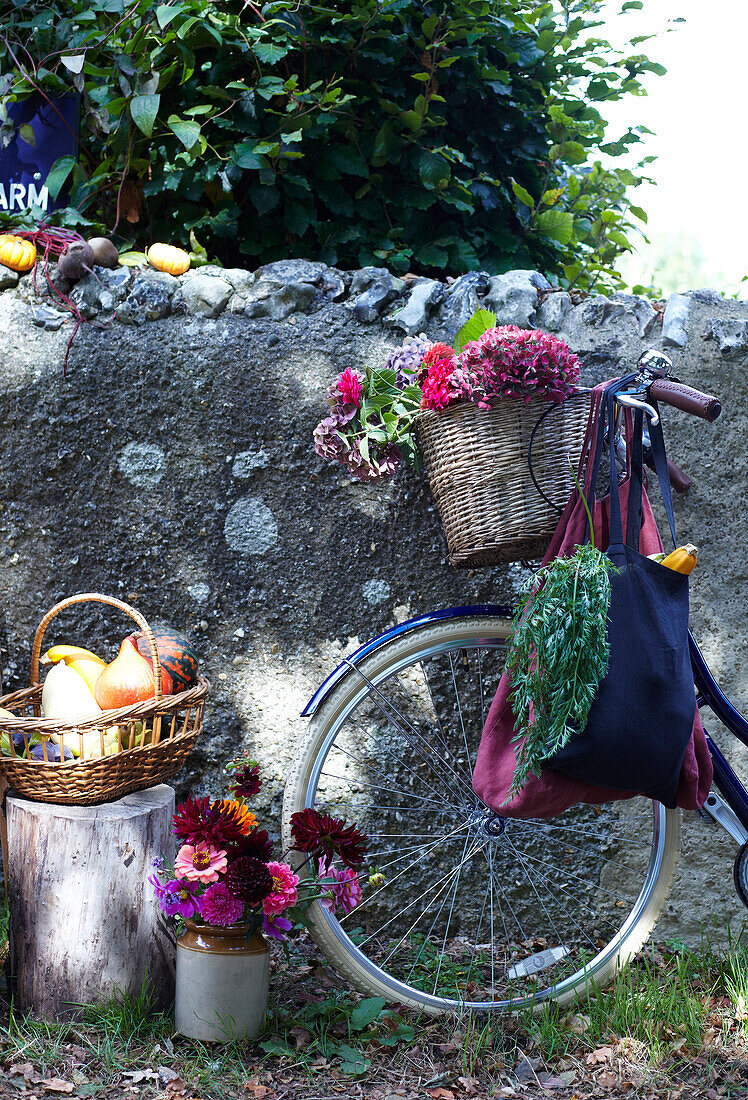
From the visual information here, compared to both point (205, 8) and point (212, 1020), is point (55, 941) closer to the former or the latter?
point (212, 1020)

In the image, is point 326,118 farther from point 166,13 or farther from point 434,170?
point 166,13

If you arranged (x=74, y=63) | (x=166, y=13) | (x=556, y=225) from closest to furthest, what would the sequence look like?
1. (x=166, y=13)
2. (x=74, y=63)
3. (x=556, y=225)

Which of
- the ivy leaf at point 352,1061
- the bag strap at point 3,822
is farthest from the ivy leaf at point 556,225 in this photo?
the ivy leaf at point 352,1061

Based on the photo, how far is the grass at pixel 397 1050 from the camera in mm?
1732

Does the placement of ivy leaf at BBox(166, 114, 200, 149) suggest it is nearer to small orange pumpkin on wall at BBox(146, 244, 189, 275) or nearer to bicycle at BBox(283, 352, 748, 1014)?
small orange pumpkin on wall at BBox(146, 244, 189, 275)

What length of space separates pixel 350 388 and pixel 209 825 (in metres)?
0.99

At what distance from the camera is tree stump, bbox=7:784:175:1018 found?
6.04 feet

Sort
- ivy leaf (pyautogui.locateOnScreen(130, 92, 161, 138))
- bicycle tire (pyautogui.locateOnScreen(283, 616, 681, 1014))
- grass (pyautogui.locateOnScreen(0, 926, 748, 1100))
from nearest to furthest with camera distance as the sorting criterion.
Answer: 1. grass (pyautogui.locateOnScreen(0, 926, 748, 1100))
2. bicycle tire (pyautogui.locateOnScreen(283, 616, 681, 1014))
3. ivy leaf (pyautogui.locateOnScreen(130, 92, 161, 138))

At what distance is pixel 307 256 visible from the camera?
265 centimetres

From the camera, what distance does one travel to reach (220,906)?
1775 mm

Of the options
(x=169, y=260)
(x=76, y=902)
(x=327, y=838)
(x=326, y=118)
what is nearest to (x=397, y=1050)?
(x=327, y=838)

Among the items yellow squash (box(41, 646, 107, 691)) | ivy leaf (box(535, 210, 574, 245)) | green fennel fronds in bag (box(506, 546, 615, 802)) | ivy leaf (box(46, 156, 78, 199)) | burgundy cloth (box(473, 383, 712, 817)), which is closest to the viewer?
green fennel fronds in bag (box(506, 546, 615, 802))

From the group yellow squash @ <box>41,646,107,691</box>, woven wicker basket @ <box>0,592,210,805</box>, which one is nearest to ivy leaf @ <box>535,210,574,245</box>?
woven wicker basket @ <box>0,592,210,805</box>

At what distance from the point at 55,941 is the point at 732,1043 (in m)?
1.54
